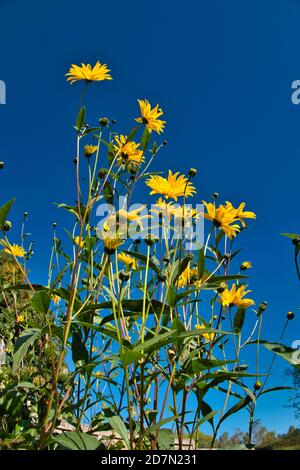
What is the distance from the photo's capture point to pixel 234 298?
1.72m

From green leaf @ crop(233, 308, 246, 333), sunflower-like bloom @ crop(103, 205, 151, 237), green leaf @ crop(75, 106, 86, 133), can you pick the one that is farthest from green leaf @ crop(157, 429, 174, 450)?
green leaf @ crop(75, 106, 86, 133)

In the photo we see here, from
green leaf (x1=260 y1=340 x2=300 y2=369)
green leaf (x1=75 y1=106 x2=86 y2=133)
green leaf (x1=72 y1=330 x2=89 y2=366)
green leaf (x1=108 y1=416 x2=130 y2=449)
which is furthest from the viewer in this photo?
green leaf (x1=75 y1=106 x2=86 y2=133)

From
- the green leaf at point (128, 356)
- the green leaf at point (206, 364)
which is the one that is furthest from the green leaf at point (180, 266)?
the green leaf at point (128, 356)

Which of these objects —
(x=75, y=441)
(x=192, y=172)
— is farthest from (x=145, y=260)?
(x=75, y=441)

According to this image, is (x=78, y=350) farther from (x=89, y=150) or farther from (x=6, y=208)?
(x=89, y=150)

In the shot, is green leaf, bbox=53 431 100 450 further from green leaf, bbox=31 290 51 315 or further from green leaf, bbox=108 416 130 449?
green leaf, bbox=31 290 51 315

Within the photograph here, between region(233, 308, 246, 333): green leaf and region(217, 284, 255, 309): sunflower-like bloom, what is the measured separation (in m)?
0.12

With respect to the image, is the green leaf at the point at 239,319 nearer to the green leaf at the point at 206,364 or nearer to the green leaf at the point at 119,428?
the green leaf at the point at 206,364

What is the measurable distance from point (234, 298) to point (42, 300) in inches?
32.7

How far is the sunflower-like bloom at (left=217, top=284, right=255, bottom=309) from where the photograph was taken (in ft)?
5.51

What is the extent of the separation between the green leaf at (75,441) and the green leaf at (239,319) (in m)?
0.63
